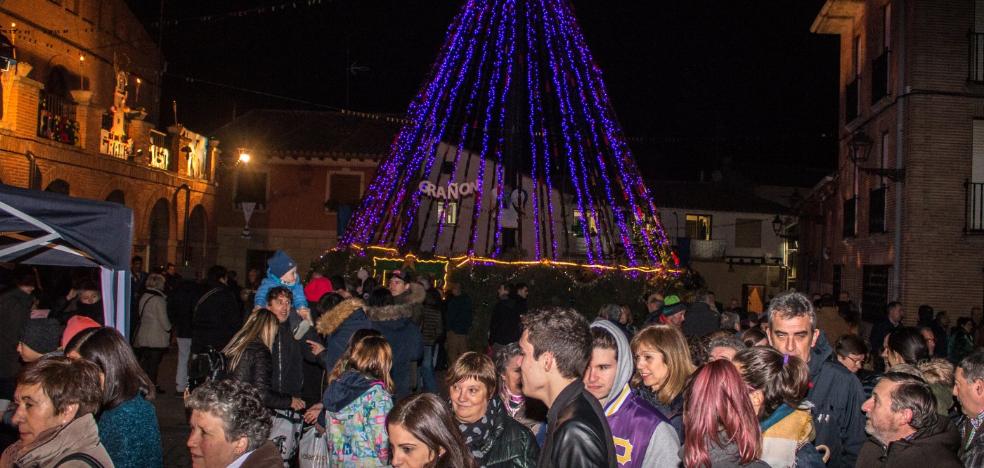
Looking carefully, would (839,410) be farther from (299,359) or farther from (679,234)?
(679,234)

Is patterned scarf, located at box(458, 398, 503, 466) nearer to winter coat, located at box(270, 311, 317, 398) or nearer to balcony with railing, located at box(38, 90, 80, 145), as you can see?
winter coat, located at box(270, 311, 317, 398)

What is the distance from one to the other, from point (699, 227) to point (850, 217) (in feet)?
76.8

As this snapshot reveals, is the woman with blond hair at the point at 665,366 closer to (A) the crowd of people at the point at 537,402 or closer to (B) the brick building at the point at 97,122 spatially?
(A) the crowd of people at the point at 537,402

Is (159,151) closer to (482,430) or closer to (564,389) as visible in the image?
(482,430)

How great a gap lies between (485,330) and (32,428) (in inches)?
556

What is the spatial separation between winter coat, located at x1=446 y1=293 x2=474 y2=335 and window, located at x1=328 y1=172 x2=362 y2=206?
18.1m

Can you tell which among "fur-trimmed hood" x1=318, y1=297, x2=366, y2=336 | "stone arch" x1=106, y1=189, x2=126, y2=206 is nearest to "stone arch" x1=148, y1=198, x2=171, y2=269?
"stone arch" x1=106, y1=189, x2=126, y2=206

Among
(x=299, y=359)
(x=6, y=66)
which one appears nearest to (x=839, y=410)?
(x=299, y=359)

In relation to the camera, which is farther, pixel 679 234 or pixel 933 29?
pixel 679 234

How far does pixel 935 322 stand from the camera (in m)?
12.1

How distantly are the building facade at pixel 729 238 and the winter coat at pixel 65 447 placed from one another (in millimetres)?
38271

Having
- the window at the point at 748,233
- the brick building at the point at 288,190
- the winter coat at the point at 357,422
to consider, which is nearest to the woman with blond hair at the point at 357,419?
the winter coat at the point at 357,422

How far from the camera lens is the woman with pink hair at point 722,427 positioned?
11.0ft

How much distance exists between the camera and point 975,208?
1662 centimetres
